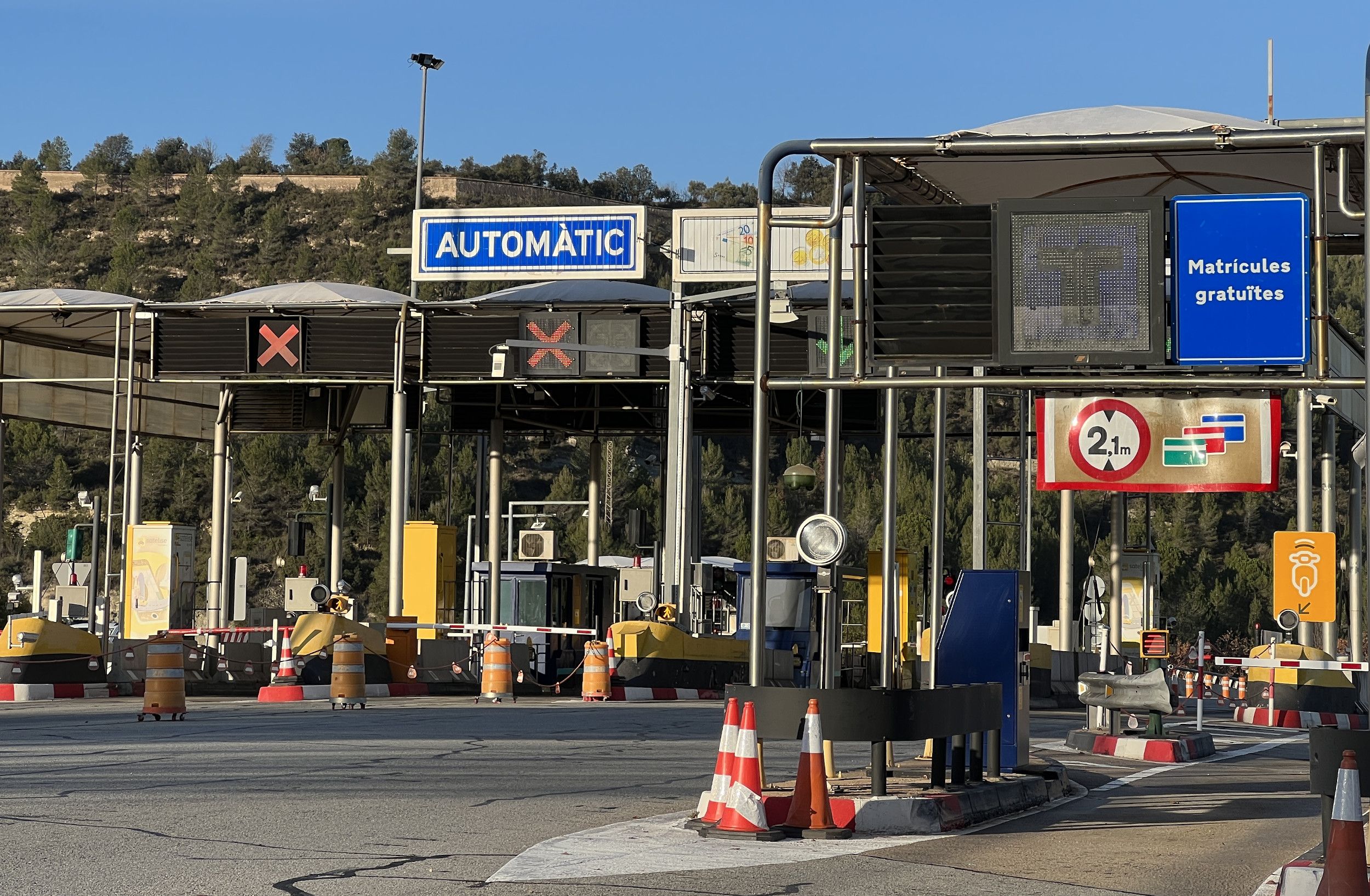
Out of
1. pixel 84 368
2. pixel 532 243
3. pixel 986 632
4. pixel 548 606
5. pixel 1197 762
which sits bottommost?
pixel 1197 762

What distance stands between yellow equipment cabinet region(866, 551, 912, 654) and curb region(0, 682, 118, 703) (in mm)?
12569

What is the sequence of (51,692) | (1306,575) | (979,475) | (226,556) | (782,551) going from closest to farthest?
(979,475), (51,692), (1306,575), (782,551), (226,556)

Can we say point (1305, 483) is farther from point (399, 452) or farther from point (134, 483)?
point (134, 483)

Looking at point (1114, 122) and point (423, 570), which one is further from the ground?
point (1114, 122)

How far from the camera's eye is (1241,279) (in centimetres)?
1198

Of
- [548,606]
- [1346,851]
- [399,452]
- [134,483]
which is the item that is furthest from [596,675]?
[1346,851]

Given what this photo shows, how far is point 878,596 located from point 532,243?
20452mm

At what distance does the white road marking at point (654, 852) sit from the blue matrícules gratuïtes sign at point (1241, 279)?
374 cm

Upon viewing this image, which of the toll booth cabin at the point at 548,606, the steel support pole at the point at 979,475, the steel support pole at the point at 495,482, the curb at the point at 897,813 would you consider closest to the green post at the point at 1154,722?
the steel support pole at the point at 979,475

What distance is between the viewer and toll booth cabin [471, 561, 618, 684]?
3666cm

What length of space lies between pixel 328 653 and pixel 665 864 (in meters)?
20.3

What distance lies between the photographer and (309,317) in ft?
124

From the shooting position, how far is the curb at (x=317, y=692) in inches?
1049

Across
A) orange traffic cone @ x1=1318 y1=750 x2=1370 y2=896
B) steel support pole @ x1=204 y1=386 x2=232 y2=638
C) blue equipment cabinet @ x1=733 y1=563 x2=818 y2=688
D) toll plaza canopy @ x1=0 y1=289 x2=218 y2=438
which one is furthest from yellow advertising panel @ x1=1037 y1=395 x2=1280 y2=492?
steel support pole @ x1=204 y1=386 x2=232 y2=638
